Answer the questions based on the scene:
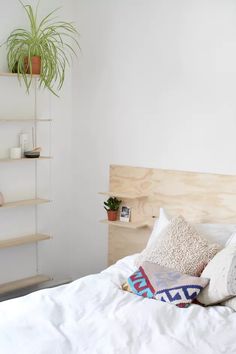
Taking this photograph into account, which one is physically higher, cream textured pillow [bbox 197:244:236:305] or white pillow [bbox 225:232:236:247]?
white pillow [bbox 225:232:236:247]

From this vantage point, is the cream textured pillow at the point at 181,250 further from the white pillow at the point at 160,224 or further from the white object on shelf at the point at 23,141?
the white object on shelf at the point at 23,141

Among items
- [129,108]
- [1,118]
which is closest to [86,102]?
[129,108]

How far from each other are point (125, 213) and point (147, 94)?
916 millimetres

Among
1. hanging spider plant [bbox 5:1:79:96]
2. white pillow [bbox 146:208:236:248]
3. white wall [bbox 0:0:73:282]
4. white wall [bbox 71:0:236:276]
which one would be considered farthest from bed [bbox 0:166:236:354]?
hanging spider plant [bbox 5:1:79:96]

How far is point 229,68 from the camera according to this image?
12.0 feet

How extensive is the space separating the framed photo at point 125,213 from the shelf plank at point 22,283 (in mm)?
776

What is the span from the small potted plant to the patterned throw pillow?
3.81ft

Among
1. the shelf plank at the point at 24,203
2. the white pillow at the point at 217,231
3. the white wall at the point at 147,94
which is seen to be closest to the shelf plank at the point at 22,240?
the shelf plank at the point at 24,203

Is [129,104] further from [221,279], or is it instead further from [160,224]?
[221,279]

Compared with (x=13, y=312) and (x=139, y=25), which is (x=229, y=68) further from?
(x=13, y=312)

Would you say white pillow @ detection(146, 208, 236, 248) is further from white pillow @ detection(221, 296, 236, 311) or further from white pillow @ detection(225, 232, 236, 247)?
white pillow @ detection(221, 296, 236, 311)

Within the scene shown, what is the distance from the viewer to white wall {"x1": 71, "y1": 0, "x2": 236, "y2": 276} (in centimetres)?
372

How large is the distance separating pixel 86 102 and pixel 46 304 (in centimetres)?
215

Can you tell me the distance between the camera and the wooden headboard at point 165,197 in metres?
3.72
